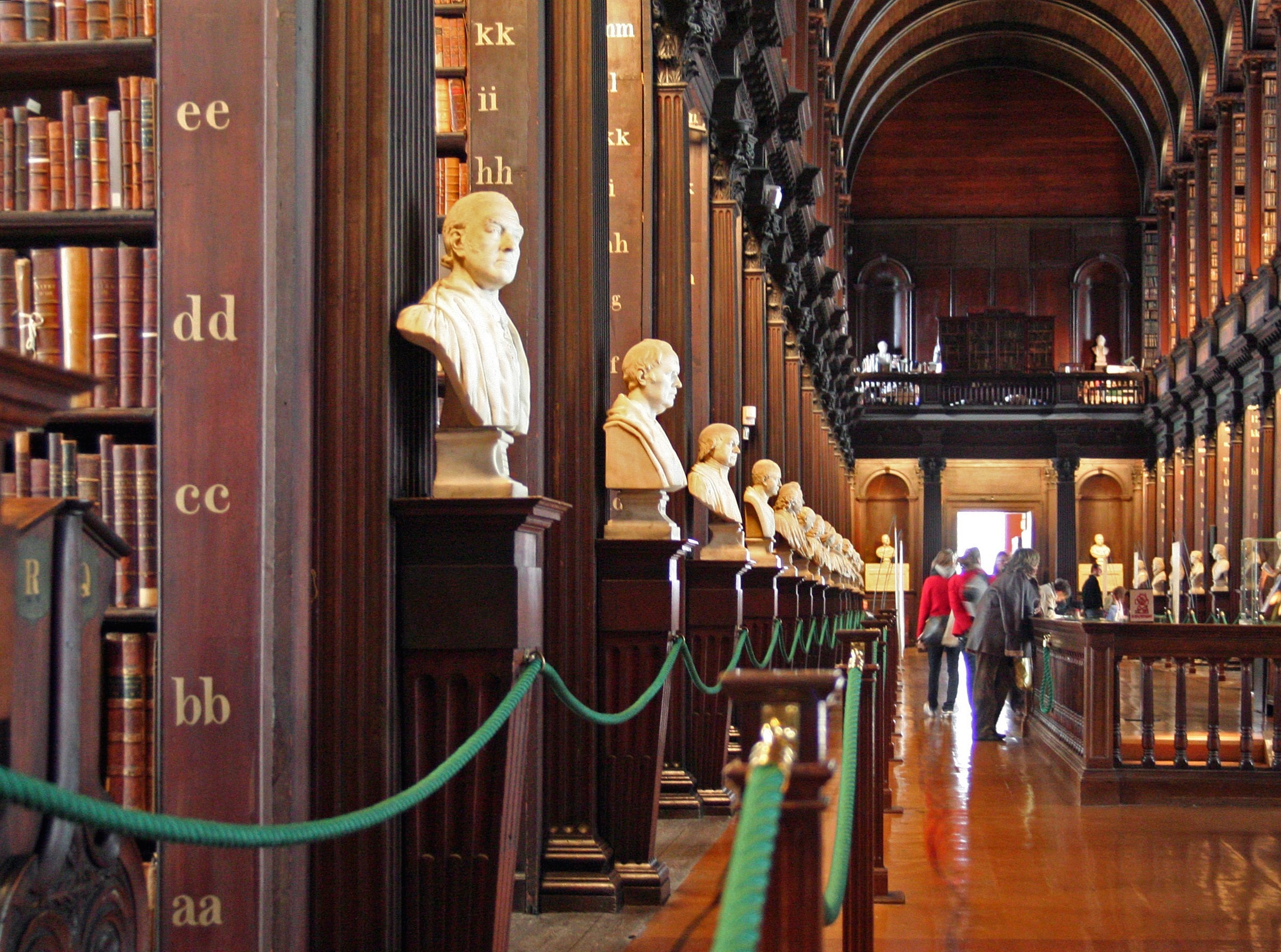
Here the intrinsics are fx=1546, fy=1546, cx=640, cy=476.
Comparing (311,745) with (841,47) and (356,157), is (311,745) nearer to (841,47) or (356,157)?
(356,157)

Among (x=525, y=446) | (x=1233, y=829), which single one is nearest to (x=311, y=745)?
(x=525, y=446)

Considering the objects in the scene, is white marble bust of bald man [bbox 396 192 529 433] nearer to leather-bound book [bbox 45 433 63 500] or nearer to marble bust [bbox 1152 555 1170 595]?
leather-bound book [bbox 45 433 63 500]

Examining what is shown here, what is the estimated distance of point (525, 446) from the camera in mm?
5254

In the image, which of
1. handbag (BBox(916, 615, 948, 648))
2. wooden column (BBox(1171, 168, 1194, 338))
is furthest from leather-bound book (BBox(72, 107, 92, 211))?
wooden column (BBox(1171, 168, 1194, 338))

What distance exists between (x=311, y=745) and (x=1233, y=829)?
5093 millimetres

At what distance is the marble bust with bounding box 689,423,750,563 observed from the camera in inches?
289

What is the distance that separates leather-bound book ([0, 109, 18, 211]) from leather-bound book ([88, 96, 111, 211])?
9.2 inches

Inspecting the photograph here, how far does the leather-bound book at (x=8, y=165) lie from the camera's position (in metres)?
3.73

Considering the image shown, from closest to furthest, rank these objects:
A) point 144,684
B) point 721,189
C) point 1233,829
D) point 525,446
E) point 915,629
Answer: point 144,684
point 525,446
point 1233,829
point 721,189
point 915,629

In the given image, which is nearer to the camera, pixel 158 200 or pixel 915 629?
pixel 158 200

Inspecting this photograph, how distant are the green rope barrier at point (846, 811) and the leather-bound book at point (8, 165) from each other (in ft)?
7.72

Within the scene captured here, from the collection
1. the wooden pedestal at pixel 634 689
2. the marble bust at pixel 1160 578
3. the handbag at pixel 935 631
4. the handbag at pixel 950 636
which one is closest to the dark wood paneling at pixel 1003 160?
the marble bust at pixel 1160 578

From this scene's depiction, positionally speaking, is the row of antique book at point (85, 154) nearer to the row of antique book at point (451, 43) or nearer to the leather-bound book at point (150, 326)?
the leather-bound book at point (150, 326)

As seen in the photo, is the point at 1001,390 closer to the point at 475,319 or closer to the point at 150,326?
the point at 475,319
